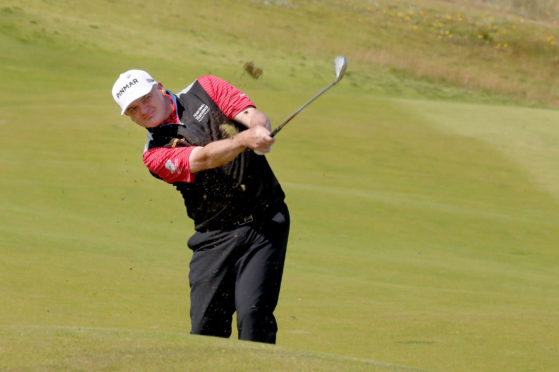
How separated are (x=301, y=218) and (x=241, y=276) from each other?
7.36 meters

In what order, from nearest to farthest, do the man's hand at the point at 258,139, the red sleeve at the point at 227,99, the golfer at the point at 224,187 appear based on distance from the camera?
the man's hand at the point at 258,139 < the golfer at the point at 224,187 < the red sleeve at the point at 227,99

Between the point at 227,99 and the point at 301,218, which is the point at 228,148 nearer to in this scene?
the point at 227,99

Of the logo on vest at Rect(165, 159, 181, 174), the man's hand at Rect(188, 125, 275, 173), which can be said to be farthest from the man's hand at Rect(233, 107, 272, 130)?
the logo on vest at Rect(165, 159, 181, 174)

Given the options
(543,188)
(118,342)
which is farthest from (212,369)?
(543,188)

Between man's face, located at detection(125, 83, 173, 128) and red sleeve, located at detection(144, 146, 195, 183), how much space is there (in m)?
0.16

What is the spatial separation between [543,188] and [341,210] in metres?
5.38

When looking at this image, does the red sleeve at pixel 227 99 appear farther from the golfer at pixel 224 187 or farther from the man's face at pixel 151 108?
the man's face at pixel 151 108

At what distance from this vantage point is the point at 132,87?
4992 mm

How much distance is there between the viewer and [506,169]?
18.1m

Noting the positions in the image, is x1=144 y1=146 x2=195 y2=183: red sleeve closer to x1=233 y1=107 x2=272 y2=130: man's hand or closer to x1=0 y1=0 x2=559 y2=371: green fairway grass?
x1=233 y1=107 x2=272 y2=130: man's hand

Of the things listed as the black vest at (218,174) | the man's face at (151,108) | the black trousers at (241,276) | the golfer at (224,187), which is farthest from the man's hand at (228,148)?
the black trousers at (241,276)

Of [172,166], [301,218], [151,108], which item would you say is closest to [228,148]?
[172,166]

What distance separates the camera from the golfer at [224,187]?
5.12 metres

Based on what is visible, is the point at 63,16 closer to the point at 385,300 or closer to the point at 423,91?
the point at 423,91
